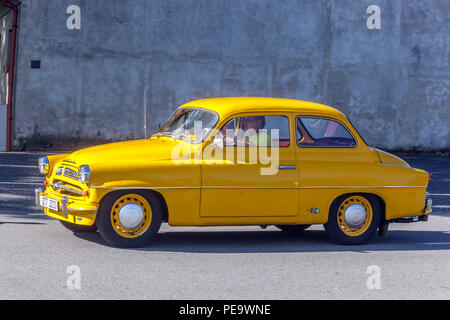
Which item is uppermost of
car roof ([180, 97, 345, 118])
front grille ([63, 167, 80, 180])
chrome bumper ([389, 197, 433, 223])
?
car roof ([180, 97, 345, 118])

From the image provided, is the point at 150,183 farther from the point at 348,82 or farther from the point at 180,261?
the point at 348,82

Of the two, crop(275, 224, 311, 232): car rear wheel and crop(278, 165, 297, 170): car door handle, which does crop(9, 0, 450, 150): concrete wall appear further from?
crop(278, 165, 297, 170): car door handle

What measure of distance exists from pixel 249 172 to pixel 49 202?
2227 millimetres

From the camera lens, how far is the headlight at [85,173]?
796 centimetres

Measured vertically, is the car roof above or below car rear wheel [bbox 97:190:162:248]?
above

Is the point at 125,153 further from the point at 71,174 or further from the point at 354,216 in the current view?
the point at 354,216

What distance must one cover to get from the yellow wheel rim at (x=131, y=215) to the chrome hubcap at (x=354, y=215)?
2290mm

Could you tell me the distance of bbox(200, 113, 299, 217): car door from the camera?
27.3 feet

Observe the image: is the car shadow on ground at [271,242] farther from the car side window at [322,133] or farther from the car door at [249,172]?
the car side window at [322,133]

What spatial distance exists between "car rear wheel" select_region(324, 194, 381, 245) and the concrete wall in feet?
50.3

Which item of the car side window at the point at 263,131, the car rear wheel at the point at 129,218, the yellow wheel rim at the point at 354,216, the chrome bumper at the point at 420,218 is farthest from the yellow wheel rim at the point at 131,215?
the chrome bumper at the point at 420,218

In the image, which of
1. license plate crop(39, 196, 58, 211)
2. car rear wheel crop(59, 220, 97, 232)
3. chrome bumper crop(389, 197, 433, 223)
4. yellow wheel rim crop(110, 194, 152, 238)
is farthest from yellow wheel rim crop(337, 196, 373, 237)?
license plate crop(39, 196, 58, 211)

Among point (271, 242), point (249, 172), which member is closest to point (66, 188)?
point (249, 172)

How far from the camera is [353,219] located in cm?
884
